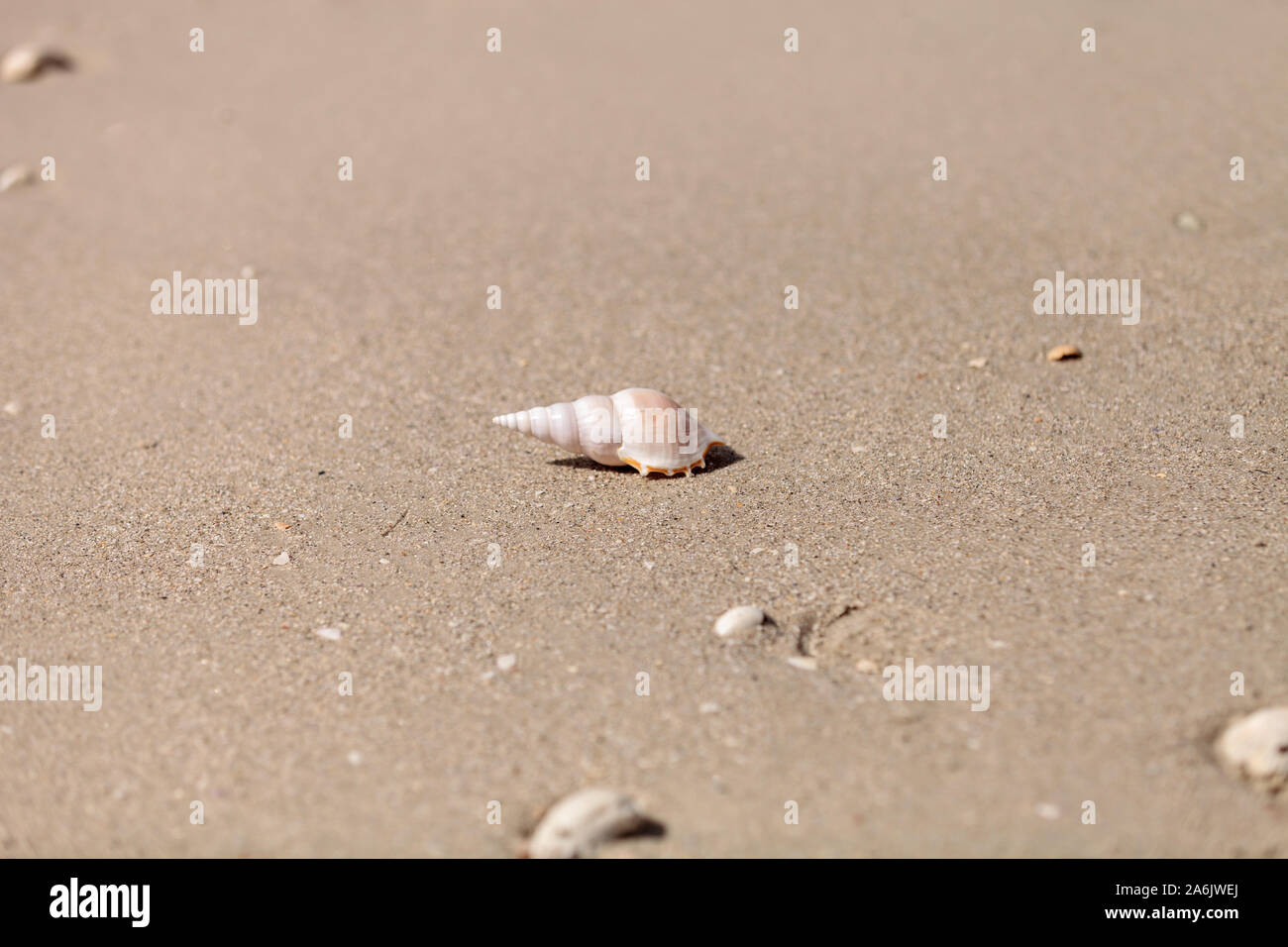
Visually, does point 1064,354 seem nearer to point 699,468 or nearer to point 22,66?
point 699,468

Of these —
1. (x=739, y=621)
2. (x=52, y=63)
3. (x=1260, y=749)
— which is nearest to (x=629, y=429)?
(x=739, y=621)

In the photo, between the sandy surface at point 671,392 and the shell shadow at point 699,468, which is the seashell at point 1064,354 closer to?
the sandy surface at point 671,392

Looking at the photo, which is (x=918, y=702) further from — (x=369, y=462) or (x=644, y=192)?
(x=644, y=192)

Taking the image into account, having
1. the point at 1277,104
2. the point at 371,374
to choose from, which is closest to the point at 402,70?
the point at 371,374

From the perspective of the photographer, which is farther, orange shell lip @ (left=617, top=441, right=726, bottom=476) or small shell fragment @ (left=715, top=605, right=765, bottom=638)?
orange shell lip @ (left=617, top=441, right=726, bottom=476)

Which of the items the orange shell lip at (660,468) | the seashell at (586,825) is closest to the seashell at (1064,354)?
the orange shell lip at (660,468)

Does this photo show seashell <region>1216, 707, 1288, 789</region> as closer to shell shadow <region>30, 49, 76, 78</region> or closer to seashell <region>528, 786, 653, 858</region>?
seashell <region>528, 786, 653, 858</region>

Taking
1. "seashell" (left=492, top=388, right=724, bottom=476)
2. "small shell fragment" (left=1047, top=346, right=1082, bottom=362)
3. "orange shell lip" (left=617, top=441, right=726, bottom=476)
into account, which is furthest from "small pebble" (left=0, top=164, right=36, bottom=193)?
"small shell fragment" (left=1047, top=346, right=1082, bottom=362)
